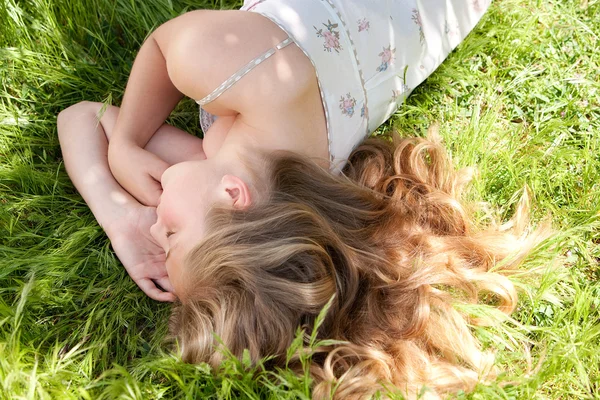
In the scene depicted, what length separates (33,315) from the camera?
8.38 feet

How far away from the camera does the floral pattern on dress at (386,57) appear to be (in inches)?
103

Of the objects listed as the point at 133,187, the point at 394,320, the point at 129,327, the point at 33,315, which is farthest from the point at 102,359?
the point at 394,320

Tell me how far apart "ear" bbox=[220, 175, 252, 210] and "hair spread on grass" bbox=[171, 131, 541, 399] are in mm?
37

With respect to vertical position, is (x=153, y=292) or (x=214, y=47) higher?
A: (x=214, y=47)

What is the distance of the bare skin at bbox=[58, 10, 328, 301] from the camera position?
230 cm

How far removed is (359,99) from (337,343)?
3.41ft

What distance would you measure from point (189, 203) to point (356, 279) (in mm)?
692

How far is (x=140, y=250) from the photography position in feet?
8.79

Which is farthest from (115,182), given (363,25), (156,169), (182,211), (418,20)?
(418,20)

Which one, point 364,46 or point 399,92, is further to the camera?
point 399,92

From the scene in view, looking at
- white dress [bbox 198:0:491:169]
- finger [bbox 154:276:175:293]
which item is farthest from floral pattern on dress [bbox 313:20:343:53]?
finger [bbox 154:276:175:293]

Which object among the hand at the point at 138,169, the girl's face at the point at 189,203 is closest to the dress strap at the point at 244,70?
the girl's face at the point at 189,203

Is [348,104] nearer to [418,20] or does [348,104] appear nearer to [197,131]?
[418,20]

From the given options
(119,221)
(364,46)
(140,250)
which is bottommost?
(140,250)
